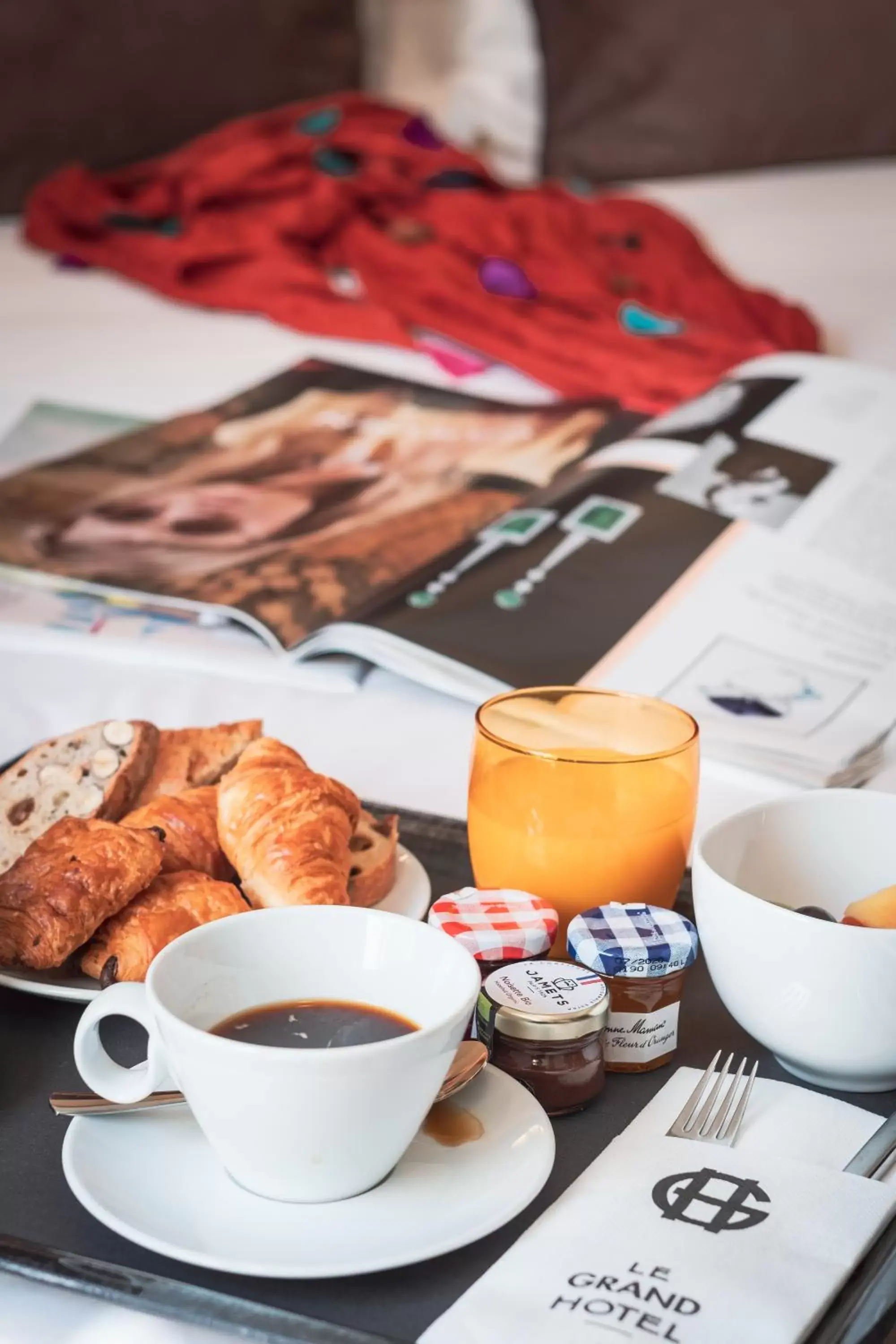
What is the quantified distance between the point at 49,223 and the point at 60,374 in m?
0.38

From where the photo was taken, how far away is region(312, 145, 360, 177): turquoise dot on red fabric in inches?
69.5

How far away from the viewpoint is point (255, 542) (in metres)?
1.12

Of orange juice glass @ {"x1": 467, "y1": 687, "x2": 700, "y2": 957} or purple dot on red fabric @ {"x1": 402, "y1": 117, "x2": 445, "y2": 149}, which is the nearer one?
orange juice glass @ {"x1": 467, "y1": 687, "x2": 700, "y2": 957}

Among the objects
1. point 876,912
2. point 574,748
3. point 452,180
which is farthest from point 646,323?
point 876,912

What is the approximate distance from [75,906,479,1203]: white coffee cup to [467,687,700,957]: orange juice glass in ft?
0.43

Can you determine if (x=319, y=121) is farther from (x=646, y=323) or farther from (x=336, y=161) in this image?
(x=646, y=323)

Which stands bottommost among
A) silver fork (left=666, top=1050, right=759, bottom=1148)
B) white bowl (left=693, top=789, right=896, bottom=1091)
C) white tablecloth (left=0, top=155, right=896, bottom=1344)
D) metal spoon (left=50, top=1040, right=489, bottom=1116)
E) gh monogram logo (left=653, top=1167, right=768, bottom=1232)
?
white tablecloth (left=0, top=155, right=896, bottom=1344)

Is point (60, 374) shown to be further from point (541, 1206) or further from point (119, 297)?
point (541, 1206)

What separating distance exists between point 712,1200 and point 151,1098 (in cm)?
18

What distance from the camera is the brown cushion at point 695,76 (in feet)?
6.75

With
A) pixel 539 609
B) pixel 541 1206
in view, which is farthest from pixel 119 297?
pixel 541 1206

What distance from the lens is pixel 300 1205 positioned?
449 mm

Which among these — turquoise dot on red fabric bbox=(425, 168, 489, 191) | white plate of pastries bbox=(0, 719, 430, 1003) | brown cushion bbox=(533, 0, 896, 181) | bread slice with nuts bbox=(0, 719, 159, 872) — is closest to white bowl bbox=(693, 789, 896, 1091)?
white plate of pastries bbox=(0, 719, 430, 1003)

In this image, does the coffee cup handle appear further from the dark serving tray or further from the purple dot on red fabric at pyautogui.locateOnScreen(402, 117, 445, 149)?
the purple dot on red fabric at pyautogui.locateOnScreen(402, 117, 445, 149)
